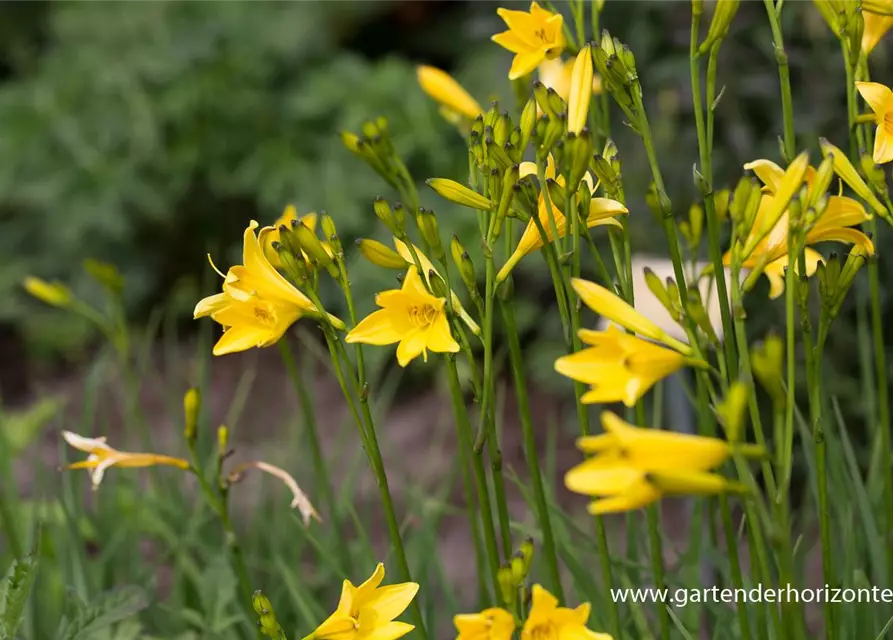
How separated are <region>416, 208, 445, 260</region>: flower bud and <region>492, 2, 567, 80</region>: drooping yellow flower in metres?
0.17

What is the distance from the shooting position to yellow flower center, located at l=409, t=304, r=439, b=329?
0.71 m

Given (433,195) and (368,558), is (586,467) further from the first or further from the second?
(433,195)

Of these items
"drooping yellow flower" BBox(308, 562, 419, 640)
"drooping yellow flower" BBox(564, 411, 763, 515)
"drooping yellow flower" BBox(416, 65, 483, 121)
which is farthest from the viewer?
"drooping yellow flower" BBox(416, 65, 483, 121)

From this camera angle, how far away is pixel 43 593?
1284 millimetres

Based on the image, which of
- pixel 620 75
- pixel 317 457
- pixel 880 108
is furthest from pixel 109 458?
pixel 880 108

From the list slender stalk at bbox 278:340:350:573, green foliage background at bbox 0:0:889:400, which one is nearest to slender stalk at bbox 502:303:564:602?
slender stalk at bbox 278:340:350:573

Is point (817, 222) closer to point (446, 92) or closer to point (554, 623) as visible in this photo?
point (554, 623)

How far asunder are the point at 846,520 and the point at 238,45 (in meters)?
2.75

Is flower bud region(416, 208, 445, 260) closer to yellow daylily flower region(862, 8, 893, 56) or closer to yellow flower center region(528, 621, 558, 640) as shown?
yellow flower center region(528, 621, 558, 640)

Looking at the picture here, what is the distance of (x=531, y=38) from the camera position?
852 mm

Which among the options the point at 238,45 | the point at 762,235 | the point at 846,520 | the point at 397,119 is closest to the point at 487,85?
the point at 397,119

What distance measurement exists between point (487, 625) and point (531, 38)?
1.65ft

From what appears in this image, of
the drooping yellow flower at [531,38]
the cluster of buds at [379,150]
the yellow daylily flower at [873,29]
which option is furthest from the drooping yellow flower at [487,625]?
the yellow daylily flower at [873,29]

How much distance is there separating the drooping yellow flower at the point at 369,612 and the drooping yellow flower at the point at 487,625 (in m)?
0.10
